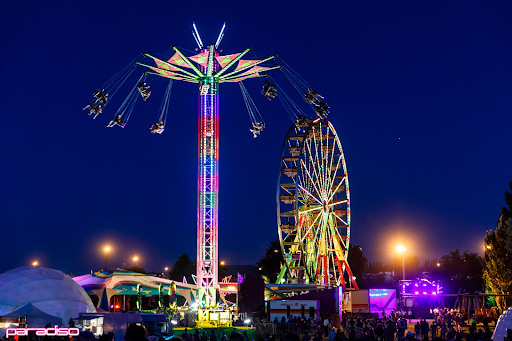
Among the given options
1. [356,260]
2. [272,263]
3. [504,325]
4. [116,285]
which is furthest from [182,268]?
[504,325]

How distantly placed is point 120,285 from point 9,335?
39.1 m

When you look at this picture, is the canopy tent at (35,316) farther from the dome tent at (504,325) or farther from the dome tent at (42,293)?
the dome tent at (504,325)

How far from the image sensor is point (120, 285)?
167 feet

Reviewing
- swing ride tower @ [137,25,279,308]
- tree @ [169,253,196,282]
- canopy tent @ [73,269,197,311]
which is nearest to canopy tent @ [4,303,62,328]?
swing ride tower @ [137,25,279,308]

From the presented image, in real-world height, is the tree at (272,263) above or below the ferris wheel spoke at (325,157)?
below

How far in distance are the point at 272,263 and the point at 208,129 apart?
49.4 metres

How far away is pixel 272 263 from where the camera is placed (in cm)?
8669

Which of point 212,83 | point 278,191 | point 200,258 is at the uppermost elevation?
point 212,83

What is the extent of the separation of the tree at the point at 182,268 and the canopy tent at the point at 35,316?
6611 cm

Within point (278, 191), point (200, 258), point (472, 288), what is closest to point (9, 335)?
point (200, 258)

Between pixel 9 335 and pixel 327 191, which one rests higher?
pixel 327 191

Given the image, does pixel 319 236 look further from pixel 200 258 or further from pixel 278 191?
pixel 200 258

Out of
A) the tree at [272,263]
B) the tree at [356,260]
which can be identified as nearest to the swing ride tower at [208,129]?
the tree at [272,263]

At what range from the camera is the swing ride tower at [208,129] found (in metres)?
A: 39.5
